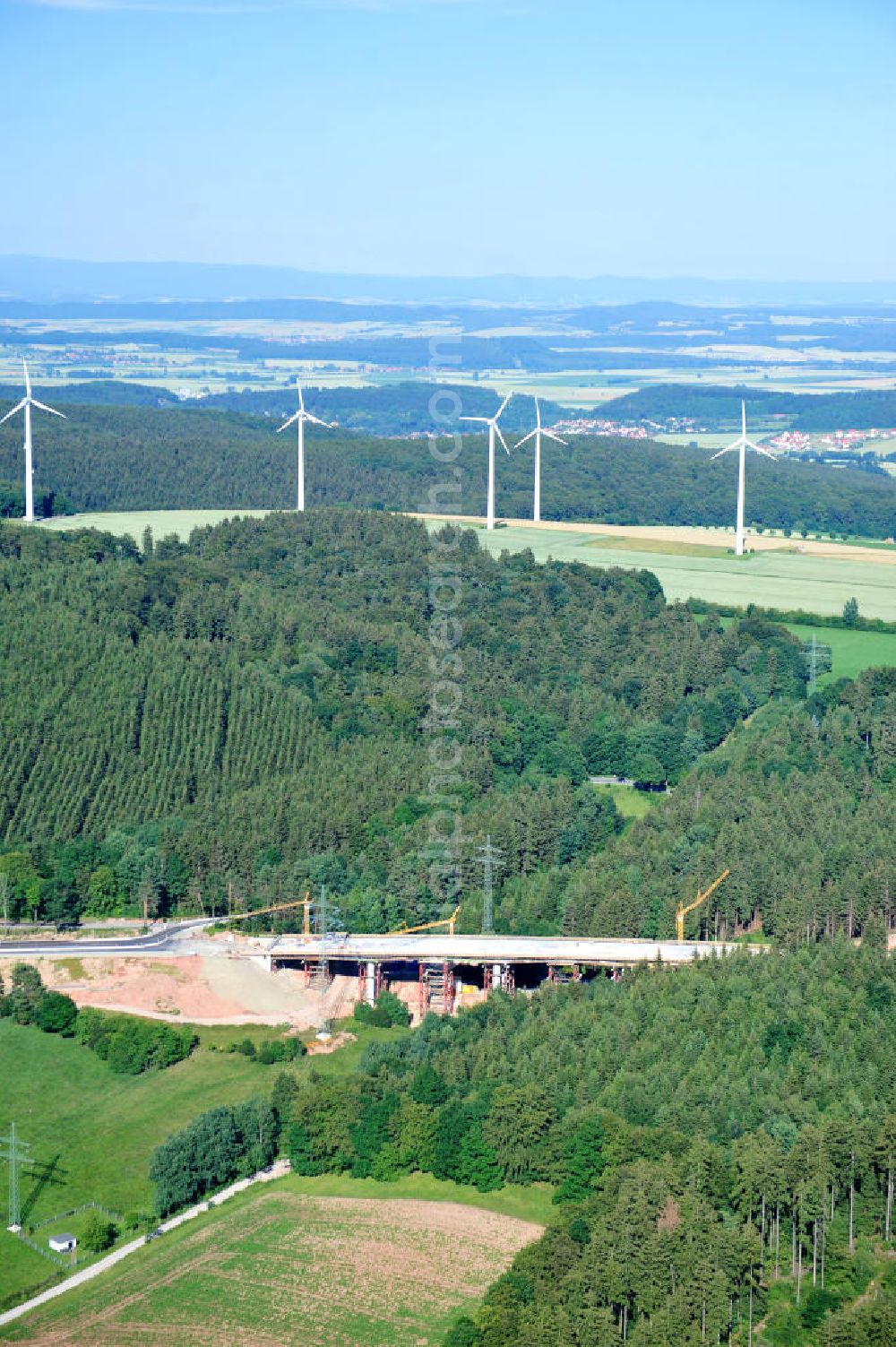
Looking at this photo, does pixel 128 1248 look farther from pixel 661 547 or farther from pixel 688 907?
pixel 661 547

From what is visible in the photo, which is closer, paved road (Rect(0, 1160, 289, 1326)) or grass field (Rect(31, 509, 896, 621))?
paved road (Rect(0, 1160, 289, 1326))

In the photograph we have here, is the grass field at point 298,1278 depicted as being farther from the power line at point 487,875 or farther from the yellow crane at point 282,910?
the yellow crane at point 282,910

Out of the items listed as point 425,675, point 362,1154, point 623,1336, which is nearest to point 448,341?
point 425,675

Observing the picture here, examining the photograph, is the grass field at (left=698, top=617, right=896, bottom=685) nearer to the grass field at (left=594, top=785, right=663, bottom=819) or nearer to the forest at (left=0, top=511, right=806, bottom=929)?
the forest at (left=0, top=511, right=806, bottom=929)

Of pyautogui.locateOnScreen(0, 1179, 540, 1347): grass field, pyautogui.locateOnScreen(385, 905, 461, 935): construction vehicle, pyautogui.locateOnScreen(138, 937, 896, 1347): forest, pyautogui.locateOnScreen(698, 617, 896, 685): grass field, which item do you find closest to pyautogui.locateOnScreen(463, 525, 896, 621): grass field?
pyautogui.locateOnScreen(698, 617, 896, 685): grass field

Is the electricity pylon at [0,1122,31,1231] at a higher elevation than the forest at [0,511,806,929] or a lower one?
lower

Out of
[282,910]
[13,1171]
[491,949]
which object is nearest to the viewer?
[13,1171]

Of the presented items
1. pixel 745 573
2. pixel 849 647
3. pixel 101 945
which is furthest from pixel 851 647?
pixel 101 945

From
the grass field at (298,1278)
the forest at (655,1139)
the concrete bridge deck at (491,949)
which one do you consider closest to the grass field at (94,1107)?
the forest at (655,1139)
